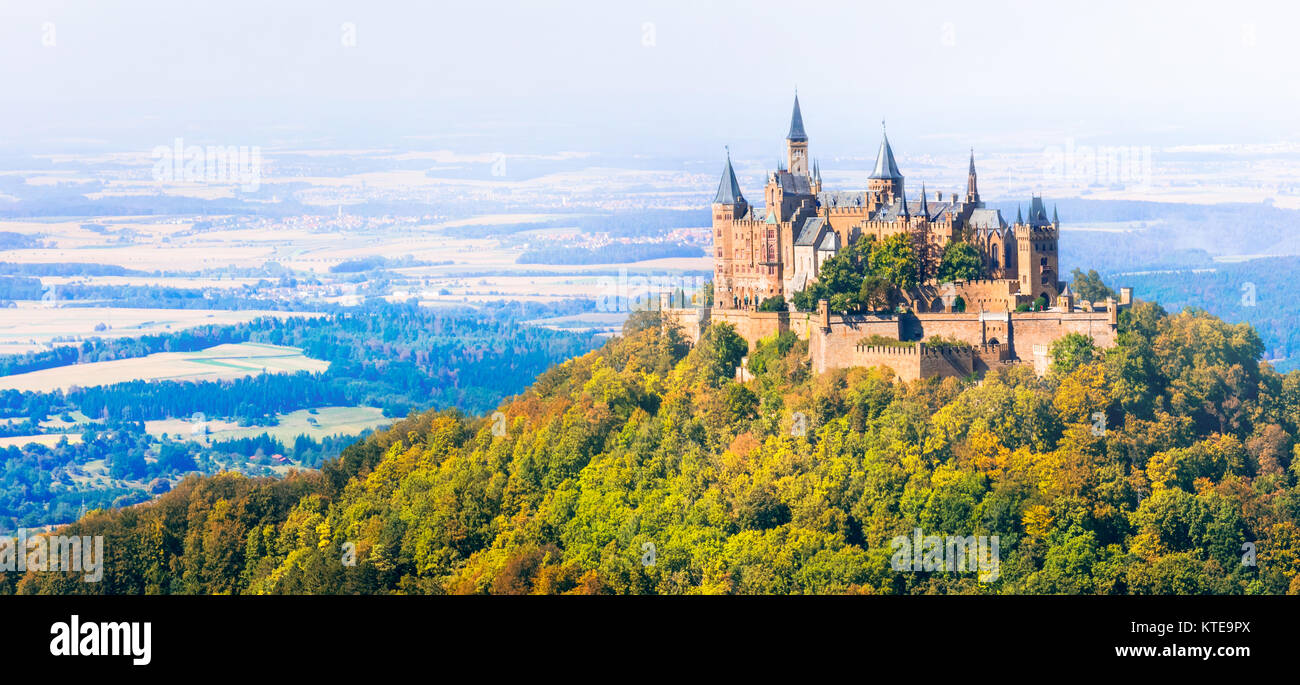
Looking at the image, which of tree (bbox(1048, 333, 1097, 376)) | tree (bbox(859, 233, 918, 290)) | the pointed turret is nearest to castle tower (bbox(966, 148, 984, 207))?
the pointed turret

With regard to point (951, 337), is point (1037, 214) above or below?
above

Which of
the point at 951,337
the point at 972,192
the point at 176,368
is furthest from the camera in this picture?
the point at 176,368


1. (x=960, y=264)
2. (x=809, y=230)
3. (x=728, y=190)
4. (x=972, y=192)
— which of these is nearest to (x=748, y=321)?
(x=809, y=230)

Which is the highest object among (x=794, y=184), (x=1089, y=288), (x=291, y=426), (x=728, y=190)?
(x=794, y=184)

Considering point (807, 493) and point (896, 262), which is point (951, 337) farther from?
point (807, 493)

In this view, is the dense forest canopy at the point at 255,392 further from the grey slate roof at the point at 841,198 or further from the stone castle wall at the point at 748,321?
the grey slate roof at the point at 841,198

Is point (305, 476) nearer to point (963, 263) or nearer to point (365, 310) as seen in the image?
point (963, 263)

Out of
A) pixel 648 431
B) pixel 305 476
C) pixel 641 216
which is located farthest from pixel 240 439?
pixel 648 431

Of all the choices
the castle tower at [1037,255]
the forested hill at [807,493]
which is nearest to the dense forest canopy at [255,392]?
the forested hill at [807,493]
